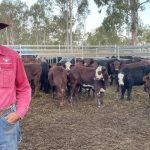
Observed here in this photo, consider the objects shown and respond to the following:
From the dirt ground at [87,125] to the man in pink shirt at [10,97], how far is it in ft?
9.96

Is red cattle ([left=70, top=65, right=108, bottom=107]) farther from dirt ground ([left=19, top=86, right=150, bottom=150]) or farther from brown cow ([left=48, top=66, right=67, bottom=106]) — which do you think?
brown cow ([left=48, top=66, right=67, bottom=106])

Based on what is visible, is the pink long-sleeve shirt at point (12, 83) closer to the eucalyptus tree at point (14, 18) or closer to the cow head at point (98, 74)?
the cow head at point (98, 74)

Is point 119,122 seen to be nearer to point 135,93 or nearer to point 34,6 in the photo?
point 135,93

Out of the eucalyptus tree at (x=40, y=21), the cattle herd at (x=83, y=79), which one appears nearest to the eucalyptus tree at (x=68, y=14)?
the eucalyptus tree at (x=40, y=21)

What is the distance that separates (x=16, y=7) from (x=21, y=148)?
45.0 metres

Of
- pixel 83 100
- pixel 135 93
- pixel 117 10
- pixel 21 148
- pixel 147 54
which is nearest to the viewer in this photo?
pixel 21 148

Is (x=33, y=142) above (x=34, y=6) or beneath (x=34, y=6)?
beneath

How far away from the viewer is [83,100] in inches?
431

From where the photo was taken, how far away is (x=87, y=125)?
7.49 metres

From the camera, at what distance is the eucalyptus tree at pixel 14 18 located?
48000 millimetres

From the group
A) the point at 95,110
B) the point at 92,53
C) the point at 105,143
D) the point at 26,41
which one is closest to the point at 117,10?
the point at 92,53

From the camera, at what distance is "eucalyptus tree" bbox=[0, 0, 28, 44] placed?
48.0 metres

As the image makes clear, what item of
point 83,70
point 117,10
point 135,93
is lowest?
point 135,93

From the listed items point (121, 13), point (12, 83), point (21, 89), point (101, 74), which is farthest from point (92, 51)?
point (12, 83)
